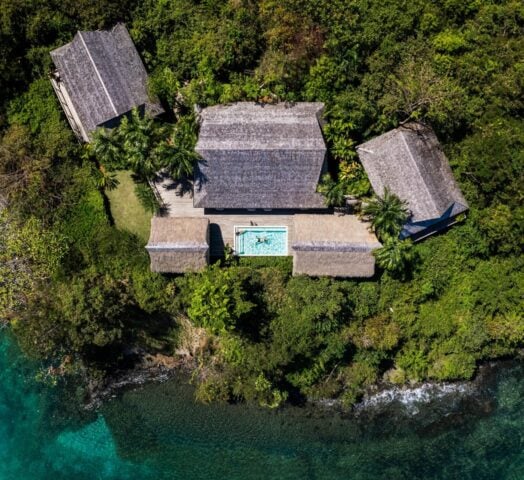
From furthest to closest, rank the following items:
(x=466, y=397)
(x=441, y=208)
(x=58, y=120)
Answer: (x=466, y=397), (x=58, y=120), (x=441, y=208)

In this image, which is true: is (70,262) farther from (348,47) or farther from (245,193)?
(348,47)

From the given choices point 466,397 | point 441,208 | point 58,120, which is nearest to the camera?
point 441,208

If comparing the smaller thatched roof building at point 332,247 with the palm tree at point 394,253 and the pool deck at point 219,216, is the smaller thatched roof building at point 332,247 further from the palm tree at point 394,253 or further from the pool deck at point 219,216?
the pool deck at point 219,216

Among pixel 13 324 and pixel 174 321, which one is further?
pixel 174 321

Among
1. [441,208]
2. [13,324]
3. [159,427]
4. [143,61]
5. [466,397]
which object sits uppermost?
[143,61]

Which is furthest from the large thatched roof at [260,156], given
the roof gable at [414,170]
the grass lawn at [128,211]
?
the grass lawn at [128,211]

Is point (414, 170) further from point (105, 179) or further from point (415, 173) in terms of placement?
point (105, 179)

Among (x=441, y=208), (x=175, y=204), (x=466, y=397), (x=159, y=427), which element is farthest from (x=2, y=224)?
(x=466, y=397)
